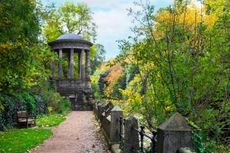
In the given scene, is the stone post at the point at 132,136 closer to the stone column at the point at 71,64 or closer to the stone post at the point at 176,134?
the stone post at the point at 176,134

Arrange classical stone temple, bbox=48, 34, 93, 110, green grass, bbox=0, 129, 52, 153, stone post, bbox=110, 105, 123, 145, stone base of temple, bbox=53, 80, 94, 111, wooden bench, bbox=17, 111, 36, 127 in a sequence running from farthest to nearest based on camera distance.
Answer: classical stone temple, bbox=48, 34, 93, 110 < stone base of temple, bbox=53, 80, 94, 111 < wooden bench, bbox=17, 111, 36, 127 < green grass, bbox=0, 129, 52, 153 < stone post, bbox=110, 105, 123, 145

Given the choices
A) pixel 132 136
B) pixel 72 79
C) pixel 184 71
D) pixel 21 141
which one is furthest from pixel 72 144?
pixel 72 79

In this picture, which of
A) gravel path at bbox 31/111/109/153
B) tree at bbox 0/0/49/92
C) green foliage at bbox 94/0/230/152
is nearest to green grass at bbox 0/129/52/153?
gravel path at bbox 31/111/109/153

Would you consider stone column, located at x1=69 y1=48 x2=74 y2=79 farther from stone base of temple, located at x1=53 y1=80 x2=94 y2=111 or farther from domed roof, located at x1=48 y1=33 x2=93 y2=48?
stone base of temple, located at x1=53 y1=80 x2=94 y2=111

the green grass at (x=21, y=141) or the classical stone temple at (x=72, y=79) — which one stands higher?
the classical stone temple at (x=72, y=79)

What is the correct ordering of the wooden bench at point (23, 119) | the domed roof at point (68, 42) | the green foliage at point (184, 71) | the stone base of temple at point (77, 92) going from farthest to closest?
1. the domed roof at point (68, 42)
2. the stone base of temple at point (77, 92)
3. the wooden bench at point (23, 119)
4. the green foliage at point (184, 71)

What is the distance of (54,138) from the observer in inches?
616

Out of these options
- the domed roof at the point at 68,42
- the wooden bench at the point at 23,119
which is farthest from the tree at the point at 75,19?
the wooden bench at the point at 23,119

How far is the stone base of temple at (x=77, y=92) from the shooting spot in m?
43.0

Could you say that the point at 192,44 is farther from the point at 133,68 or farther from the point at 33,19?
the point at 33,19

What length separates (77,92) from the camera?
45.0 m

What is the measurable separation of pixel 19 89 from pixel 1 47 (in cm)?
1237

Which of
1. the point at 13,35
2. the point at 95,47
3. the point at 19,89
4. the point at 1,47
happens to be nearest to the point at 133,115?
the point at 1,47

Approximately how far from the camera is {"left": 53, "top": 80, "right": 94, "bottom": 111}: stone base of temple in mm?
43031
